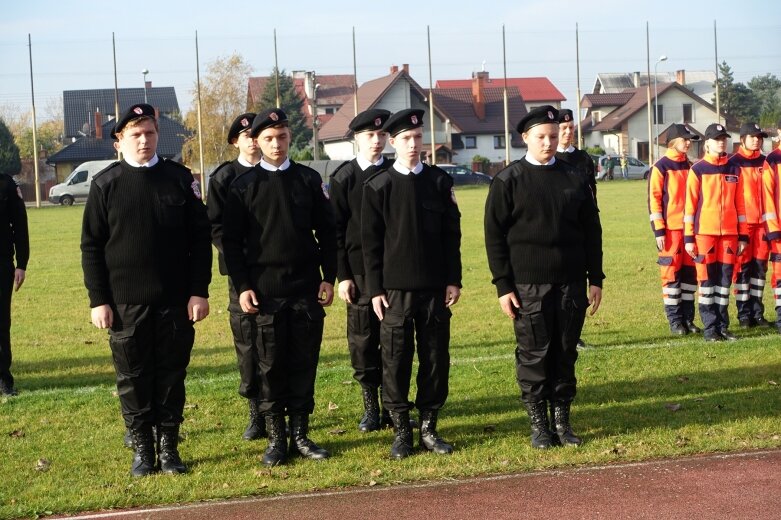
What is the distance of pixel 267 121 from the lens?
24.2 ft

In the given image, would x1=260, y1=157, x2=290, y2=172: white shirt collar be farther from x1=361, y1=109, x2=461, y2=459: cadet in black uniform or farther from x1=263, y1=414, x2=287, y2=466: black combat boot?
x1=263, y1=414, x2=287, y2=466: black combat boot

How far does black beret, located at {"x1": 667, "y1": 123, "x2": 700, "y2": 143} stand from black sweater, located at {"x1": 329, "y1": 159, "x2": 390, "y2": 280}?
16.5 feet

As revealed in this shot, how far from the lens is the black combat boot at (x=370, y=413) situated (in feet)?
27.5

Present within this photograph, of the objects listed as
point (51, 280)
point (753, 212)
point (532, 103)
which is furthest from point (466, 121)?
point (753, 212)

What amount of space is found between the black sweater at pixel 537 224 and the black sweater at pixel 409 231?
0.32m

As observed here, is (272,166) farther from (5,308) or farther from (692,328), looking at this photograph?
(692,328)

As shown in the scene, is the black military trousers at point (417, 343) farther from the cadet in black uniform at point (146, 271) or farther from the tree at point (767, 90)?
the tree at point (767, 90)

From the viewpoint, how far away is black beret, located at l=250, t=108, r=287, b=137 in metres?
7.39

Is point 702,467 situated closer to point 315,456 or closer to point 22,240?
point 315,456

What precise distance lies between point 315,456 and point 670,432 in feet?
8.41

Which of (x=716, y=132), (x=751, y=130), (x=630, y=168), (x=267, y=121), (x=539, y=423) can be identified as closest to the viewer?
(x=267, y=121)

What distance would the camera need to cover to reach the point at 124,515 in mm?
6293

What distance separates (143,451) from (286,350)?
1.16 m

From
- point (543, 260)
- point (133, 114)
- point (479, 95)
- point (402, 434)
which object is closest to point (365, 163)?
point (543, 260)
